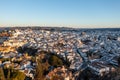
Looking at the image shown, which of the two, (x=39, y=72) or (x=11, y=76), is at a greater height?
(x=11, y=76)

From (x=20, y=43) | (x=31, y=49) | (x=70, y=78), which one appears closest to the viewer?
(x=70, y=78)

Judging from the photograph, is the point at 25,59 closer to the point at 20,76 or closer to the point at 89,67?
the point at 89,67

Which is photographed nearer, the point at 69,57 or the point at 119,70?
the point at 119,70

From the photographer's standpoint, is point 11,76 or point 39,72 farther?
point 39,72

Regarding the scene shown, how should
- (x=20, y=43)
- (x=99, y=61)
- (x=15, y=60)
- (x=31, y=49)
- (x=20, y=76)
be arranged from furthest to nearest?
(x=20, y=43) < (x=31, y=49) < (x=99, y=61) < (x=15, y=60) < (x=20, y=76)

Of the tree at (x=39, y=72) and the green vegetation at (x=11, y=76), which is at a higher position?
the green vegetation at (x=11, y=76)

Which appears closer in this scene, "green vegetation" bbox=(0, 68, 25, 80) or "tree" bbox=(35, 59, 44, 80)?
"green vegetation" bbox=(0, 68, 25, 80)

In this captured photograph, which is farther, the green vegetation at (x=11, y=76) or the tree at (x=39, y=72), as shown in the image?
the tree at (x=39, y=72)

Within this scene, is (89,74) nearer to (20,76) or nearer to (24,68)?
(24,68)

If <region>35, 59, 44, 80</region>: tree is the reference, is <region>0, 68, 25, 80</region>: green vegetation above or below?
above

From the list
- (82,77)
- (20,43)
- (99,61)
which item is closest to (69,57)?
(99,61)
